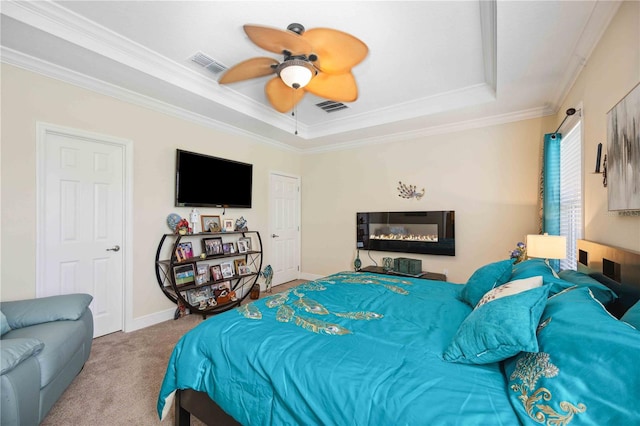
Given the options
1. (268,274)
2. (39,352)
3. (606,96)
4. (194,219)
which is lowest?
(268,274)

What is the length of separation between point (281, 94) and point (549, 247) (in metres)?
2.96

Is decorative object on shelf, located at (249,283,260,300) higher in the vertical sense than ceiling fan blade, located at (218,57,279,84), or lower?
lower

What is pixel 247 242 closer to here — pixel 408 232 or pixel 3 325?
pixel 408 232

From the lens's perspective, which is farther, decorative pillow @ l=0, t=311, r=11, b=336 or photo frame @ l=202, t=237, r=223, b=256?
photo frame @ l=202, t=237, r=223, b=256

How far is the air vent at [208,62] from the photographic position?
8.82 ft

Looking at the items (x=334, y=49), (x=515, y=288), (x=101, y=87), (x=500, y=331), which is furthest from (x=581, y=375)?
(x=101, y=87)

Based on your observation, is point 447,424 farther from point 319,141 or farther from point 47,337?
point 319,141

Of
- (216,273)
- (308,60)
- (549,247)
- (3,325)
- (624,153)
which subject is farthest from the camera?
(216,273)

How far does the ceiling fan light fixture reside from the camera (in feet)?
7.14

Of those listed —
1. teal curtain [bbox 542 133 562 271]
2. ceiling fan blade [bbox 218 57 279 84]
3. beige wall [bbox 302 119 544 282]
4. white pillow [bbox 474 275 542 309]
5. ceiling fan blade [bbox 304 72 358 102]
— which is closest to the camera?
white pillow [bbox 474 275 542 309]

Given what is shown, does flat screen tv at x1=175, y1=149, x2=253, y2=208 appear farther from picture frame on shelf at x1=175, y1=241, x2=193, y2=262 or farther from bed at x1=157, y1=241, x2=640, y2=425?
bed at x1=157, y1=241, x2=640, y2=425

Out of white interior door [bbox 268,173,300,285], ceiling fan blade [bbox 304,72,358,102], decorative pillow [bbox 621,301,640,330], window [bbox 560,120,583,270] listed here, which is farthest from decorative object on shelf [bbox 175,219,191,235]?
window [bbox 560,120,583,270]

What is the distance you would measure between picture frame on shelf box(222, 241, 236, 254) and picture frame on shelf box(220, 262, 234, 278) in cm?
19

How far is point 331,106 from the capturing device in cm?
380
